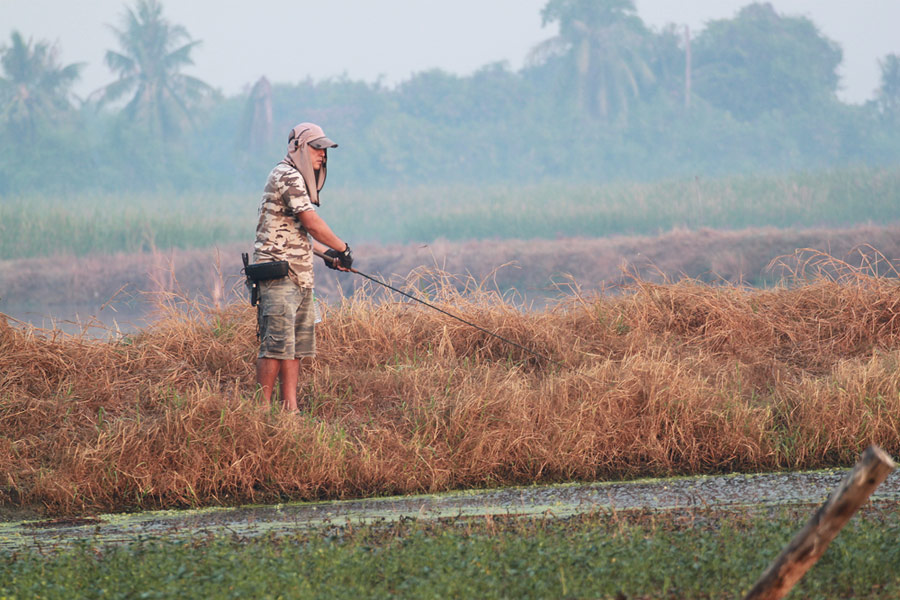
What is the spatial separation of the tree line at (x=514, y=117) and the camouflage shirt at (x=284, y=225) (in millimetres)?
54673

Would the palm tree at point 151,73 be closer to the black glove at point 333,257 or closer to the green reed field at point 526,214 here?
the green reed field at point 526,214

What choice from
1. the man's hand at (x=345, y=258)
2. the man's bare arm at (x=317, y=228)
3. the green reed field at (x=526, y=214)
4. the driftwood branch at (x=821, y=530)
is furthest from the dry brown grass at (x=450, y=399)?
the green reed field at (x=526, y=214)

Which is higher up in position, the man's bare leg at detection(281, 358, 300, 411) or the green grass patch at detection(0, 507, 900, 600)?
the man's bare leg at detection(281, 358, 300, 411)

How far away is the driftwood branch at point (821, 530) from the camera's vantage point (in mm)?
3908

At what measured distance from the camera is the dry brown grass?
23.3 ft

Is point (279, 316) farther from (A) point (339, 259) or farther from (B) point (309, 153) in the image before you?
(B) point (309, 153)

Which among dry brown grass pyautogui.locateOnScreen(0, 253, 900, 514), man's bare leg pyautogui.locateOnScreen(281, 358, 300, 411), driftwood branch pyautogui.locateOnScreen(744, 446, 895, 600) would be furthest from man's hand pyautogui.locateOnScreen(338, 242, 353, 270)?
driftwood branch pyautogui.locateOnScreen(744, 446, 895, 600)

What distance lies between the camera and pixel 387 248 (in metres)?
45.8

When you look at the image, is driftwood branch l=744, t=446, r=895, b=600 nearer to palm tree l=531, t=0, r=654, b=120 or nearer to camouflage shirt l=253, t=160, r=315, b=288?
camouflage shirt l=253, t=160, r=315, b=288

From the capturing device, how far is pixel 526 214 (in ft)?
151

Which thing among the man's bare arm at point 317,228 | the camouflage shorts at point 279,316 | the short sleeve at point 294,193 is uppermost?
the short sleeve at point 294,193

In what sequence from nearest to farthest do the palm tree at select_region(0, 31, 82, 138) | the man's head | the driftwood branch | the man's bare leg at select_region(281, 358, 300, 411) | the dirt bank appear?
1. the driftwood branch
2. the dirt bank
3. the man's head
4. the man's bare leg at select_region(281, 358, 300, 411)
5. the palm tree at select_region(0, 31, 82, 138)

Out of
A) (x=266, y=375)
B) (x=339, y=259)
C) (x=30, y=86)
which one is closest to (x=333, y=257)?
(x=339, y=259)

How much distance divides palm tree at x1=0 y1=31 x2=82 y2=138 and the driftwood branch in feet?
198
